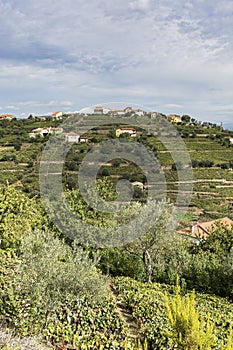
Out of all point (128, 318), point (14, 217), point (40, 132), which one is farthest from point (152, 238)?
point (40, 132)

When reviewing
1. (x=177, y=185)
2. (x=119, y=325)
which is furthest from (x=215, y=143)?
(x=119, y=325)

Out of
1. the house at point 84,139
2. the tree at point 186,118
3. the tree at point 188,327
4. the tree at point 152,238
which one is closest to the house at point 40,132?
the house at point 84,139

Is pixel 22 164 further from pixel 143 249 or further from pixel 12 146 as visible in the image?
pixel 143 249

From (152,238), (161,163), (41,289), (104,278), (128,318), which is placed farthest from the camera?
(161,163)

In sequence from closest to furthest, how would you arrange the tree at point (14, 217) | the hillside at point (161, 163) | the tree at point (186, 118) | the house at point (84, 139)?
1. the tree at point (14, 217)
2. the house at point (84, 139)
3. the hillside at point (161, 163)
4. the tree at point (186, 118)

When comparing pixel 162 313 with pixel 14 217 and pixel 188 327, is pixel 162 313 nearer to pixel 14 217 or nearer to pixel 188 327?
pixel 188 327

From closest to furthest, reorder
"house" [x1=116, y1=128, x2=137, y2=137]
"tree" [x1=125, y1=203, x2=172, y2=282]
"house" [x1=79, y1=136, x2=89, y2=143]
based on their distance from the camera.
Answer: "tree" [x1=125, y1=203, x2=172, y2=282] < "house" [x1=116, y1=128, x2=137, y2=137] < "house" [x1=79, y1=136, x2=89, y2=143]

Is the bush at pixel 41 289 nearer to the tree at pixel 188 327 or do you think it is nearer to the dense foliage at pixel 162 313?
the dense foliage at pixel 162 313

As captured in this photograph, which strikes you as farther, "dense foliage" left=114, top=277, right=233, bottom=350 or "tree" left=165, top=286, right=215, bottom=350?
"dense foliage" left=114, top=277, right=233, bottom=350

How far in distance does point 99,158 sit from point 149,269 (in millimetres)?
18593

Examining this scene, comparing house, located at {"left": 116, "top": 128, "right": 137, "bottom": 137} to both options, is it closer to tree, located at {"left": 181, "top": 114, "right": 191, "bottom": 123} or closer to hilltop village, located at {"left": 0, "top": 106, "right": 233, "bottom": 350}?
hilltop village, located at {"left": 0, "top": 106, "right": 233, "bottom": 350}

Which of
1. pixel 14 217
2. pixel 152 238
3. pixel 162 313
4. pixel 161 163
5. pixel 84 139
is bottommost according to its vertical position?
pixel 162 313

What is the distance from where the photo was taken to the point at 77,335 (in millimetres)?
7332

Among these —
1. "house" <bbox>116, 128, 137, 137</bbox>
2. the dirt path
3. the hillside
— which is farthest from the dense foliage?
"house" <bbox>116, 128, 137, 137</bbox>
